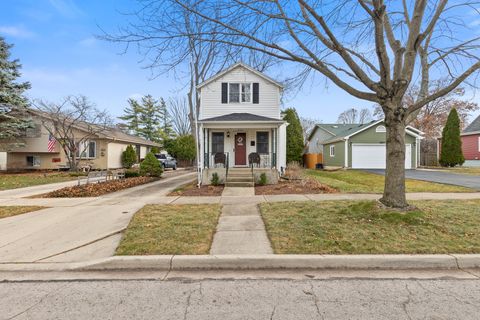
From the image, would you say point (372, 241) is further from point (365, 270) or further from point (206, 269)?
point (206, 269)

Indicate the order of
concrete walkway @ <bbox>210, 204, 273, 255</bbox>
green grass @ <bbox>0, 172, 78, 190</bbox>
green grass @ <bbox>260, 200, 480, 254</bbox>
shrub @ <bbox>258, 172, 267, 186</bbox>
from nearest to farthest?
green grass @ <bbox>260, 200, 480, 254</bbox>, concrete walkway @ <bbox>210, 204, 273, 255</bbox>, shrub @ <bbox>258, 172, 267, 186</bbox>, green grass @ <bbox>0, 172, 78, 190</bbox>

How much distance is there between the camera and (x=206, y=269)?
367 cm

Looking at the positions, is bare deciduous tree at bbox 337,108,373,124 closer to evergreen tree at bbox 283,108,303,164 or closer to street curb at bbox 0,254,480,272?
evergreen tree at bbox 283,108,303,164

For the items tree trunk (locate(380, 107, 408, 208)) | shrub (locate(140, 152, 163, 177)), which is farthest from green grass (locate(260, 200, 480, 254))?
shrub (locate(140, 152, 163, 177))

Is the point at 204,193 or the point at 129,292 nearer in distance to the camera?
the point at 129,292

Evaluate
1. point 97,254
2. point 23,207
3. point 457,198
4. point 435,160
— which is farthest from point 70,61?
point 435,160

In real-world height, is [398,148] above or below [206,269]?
above

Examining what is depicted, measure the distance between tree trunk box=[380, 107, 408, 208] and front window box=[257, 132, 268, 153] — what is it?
9.18 meters

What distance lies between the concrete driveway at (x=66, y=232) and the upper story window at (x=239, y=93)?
29.4 ft

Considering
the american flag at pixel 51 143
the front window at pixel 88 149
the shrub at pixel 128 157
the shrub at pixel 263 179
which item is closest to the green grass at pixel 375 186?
the shrub at pixel 263 179

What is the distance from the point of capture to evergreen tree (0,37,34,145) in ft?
61.7

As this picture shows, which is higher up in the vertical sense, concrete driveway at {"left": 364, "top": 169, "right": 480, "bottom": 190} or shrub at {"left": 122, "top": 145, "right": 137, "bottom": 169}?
shrub at {"left": 122, "top": 145, "right": 137, "bottom": 169}

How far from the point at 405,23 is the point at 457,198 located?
19.1 feet

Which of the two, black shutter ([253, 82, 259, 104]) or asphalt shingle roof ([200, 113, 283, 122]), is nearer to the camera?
asphalt shingle roof ([200, 113, 283, 122])
